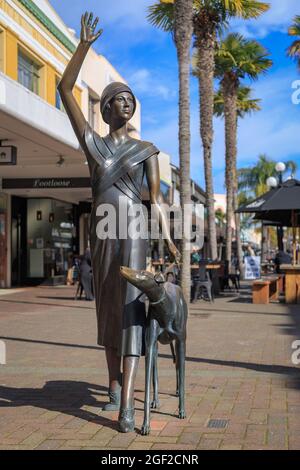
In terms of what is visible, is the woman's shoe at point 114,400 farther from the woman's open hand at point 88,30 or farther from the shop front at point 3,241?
the shop front at point 3,241

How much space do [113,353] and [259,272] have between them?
18.6 metres

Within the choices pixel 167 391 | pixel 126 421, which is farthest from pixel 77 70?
pixel 167 391

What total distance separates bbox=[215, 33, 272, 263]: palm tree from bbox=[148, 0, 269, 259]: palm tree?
140 inches

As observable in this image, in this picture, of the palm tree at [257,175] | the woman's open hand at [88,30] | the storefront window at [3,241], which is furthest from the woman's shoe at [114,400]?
the palm tree at [257,175]

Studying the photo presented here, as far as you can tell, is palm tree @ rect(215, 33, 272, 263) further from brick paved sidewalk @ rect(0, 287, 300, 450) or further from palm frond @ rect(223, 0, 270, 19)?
brick paved sidewalk @ rect(0, 287, 300, 450)

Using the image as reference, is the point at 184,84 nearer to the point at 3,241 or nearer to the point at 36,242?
the point at 3,241

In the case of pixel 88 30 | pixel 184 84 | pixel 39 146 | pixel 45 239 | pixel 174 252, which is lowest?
pixel 174 252

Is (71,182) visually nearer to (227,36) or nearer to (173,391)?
(227,36)

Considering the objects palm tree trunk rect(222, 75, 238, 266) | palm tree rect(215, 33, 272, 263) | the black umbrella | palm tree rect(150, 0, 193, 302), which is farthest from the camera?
palm tree trunk rect(222, 75, 238, 266)

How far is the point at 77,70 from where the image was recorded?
4441mm

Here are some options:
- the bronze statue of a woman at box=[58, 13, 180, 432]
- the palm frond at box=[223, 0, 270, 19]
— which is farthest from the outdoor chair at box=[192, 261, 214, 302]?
the bronze statue of a woman at box=[58, 13, 180, 432]

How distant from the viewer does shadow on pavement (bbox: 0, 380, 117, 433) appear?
188 inches

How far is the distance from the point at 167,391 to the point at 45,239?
731 inches

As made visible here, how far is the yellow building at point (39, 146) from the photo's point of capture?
43.6 ft
